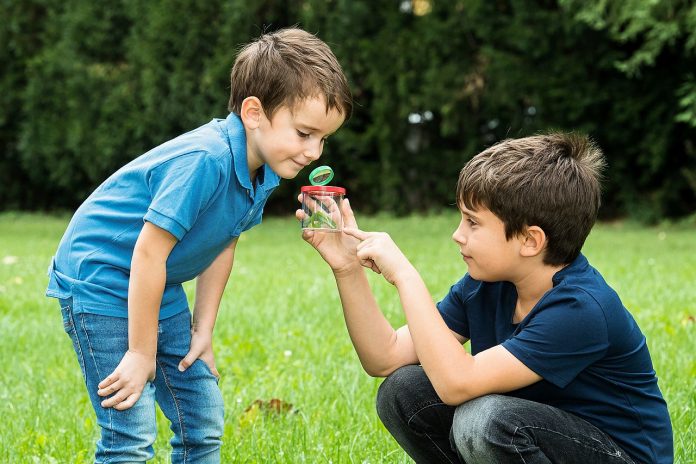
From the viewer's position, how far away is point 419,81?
1241 cm

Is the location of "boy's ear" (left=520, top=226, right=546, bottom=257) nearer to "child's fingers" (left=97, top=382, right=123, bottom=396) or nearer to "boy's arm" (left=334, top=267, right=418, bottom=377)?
"boy's arm" (left=334, top=267, right=418, bottom=377)

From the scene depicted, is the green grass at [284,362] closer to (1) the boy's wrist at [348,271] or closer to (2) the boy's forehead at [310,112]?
(1) the boy's wrist at [348,271]

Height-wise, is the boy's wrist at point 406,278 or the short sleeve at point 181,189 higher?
the short sleeve at point 181,189

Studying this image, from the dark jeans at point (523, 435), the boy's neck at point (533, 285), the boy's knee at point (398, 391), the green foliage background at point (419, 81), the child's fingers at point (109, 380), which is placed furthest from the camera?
the green foliage background at point (419, 81)

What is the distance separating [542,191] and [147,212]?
0.97 metres

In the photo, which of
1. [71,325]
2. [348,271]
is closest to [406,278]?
[348,271]

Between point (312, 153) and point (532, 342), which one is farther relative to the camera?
point (312, 153)

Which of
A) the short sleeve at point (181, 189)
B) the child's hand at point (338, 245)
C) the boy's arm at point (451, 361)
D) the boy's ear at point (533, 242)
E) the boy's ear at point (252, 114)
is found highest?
the boy's ear at point (252, 114)

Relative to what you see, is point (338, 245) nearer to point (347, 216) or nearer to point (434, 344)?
point (347, 216)

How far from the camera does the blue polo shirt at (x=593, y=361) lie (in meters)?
2.16

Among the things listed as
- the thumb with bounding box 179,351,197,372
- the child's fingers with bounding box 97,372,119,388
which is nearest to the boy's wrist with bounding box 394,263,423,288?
the thumb with bounding box 179,351,197,372

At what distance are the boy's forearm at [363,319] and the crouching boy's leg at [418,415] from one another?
11 centimetres

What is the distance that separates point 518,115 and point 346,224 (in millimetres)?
10411

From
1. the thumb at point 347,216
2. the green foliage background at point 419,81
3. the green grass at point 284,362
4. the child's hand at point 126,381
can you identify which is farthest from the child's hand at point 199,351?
the green foliage background at point 419,81
